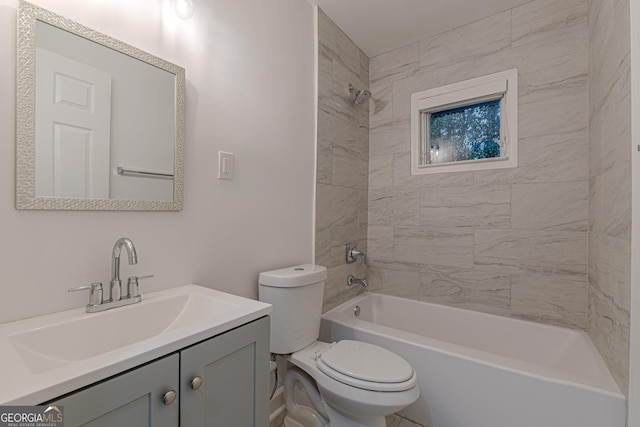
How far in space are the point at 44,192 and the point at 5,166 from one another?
0.10 meters

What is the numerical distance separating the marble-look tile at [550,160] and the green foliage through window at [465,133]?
178 millimetres

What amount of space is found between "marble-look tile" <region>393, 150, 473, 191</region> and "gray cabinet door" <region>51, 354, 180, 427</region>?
2.02m

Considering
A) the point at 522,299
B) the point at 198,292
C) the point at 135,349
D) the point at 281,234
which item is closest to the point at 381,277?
the point at 522,299

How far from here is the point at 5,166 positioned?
784 millimetres

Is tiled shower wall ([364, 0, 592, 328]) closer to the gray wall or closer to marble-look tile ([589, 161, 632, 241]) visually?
marble-look tile ([589, 161, 632, 241])

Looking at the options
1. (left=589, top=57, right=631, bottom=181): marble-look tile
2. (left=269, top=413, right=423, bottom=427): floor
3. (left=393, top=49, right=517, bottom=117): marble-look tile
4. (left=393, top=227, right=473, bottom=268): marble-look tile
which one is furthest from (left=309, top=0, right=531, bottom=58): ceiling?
(left=269, top=413, right=423, bottom=427): floor

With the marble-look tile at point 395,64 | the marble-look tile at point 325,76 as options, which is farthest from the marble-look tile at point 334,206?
the marble-look tile at point 395,64

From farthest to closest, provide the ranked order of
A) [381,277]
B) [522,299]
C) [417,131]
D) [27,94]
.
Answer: [381,277], [417,131], [522,299], [27,94]

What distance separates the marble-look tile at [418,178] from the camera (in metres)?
2.08

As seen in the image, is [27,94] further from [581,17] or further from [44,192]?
[581,17]

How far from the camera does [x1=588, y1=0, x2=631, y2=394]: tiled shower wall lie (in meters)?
1.07

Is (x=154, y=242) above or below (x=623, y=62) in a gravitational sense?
below

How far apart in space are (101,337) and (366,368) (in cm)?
102

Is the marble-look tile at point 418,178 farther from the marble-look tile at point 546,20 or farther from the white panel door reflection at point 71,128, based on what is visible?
the white panel door reflection at point 71,128
